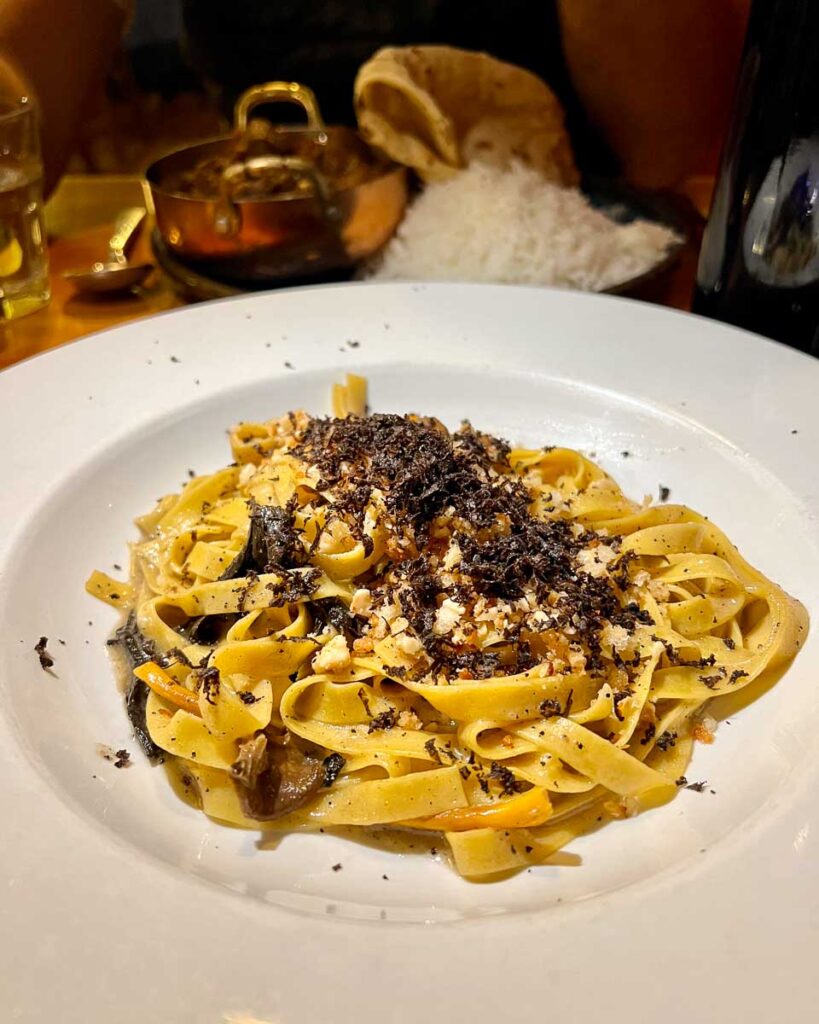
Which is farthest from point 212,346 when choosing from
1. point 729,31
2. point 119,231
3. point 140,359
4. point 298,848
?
point 729,31

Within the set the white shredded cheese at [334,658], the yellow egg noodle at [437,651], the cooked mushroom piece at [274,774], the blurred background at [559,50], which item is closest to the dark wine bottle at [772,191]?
the yellow egg noodle at [437,651]

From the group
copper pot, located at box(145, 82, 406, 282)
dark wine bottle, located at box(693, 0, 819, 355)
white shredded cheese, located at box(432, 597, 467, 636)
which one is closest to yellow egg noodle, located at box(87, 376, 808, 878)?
white shredded cheese, located at box(432, 597, 467, 636)

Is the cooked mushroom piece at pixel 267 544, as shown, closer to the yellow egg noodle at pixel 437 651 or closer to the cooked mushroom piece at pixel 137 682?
the yellow egg noodle at pixel 437 651

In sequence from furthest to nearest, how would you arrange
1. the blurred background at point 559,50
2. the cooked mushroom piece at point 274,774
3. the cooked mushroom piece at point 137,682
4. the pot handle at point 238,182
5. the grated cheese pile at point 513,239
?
the blurred background at point 559,50 → the grated cheese pile at point 513,239 → the pot handle at point 238,182 → the cooked mushroom piece at point 137,682 → the cooked mushroom piece at point 274,774

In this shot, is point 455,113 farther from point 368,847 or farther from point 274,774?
point 368,847

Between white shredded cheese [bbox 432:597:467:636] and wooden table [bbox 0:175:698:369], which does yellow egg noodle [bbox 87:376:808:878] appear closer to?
white shredded cheese [bbox 432:597:467:636]
